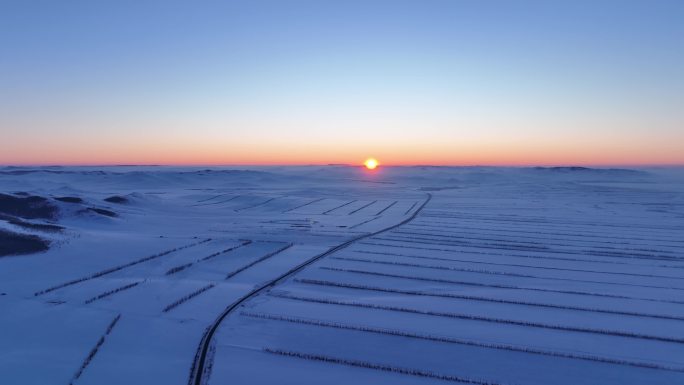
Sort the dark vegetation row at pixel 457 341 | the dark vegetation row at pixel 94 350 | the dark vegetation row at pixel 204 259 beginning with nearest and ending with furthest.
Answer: the dark vegetation row at pixel 94 350 → the dark vegetation row at pixel 457 341 → the dark vegetation row at pixel 204 259

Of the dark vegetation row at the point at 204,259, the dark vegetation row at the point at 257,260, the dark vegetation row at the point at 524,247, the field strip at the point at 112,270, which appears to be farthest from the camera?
the dark vegetation row at the point at 524,247

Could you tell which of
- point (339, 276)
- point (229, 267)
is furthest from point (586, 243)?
point (229, 267)

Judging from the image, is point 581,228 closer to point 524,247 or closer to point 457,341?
point 524,247

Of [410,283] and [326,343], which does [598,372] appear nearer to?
[326,343]

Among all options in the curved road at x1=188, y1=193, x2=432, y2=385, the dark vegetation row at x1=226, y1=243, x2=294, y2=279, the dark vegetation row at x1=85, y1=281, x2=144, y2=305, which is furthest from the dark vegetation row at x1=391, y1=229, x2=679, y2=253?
the dark vegetation row at x1=85, y1=281, x2=144, y2=305

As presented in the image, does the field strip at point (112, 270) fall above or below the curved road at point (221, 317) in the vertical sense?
above

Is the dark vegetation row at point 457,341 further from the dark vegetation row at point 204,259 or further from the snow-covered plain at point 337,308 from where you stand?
the dark vegetation row at point 204,259

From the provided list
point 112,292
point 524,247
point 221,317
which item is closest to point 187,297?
point 221,317

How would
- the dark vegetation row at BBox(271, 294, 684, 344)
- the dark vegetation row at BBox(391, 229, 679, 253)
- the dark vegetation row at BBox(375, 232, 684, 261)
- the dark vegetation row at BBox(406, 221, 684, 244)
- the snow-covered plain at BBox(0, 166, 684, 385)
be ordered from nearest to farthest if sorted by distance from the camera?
the snow-covered plain at BBox(0, 166, 684, 385) < the dark vegetation row at BBox(271, 294, 684, 344) < the dark vegetation row at BBox(375, 232, 684, 261) < the dark vegetation row at BBox(391, 229, 679, 253) < the dark vegetation row at BBox(406, 221, 684, 244)

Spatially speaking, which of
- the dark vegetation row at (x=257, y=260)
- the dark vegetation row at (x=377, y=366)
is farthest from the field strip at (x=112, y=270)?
the dark vegetation row at (x=377, y=366)

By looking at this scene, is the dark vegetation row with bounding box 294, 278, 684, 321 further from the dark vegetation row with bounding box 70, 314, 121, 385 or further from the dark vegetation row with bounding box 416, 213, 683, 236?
the dark vegetation row with bounding box 416, 213, 683, 236
